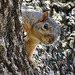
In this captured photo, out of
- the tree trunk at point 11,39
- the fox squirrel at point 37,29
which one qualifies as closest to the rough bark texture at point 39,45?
the tree trunk at point 11,39

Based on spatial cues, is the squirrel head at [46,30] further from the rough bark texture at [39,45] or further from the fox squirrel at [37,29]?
the rough bark texture at [39,45]

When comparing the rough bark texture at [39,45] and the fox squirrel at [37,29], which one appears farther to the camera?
the fox squirrel at [37,29]

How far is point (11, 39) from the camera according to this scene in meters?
1.25

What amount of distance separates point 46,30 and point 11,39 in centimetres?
71

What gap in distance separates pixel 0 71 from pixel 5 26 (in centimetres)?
29

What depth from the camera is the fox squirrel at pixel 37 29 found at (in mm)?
1883

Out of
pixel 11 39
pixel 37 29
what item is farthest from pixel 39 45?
pixel 11 39

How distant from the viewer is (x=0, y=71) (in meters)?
1.16

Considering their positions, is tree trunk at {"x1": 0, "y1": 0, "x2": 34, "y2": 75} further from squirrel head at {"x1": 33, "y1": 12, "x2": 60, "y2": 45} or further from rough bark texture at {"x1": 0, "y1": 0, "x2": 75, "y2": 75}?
squirrel head at {"x1": 33, "y1": 12, "x2": 60, "y2": 45}

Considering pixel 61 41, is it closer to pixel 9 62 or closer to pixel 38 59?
pixel 38 59

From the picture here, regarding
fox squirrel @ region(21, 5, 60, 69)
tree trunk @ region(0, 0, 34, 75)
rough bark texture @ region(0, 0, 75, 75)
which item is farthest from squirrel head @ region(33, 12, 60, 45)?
tree trunk @ region(0, 0, 34, 75)

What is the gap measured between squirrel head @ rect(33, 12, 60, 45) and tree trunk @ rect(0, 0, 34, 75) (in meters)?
0.54

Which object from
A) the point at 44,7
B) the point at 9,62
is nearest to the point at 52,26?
the point at 9,62

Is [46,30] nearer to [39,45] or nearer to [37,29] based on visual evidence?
[37,29]
